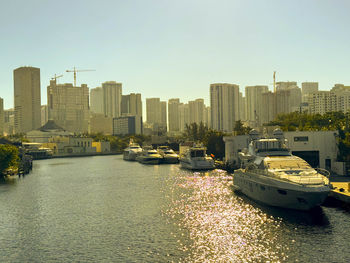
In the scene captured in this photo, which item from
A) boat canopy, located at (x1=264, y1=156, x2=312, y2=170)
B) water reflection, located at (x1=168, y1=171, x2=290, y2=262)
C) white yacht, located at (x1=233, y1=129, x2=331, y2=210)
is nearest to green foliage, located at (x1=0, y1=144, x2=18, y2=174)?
water reflection, located at (x1=168, y1=171, x2=290, y2=262)

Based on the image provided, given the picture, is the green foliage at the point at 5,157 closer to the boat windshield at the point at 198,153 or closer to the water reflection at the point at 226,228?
the boat windshield at the point at 198,153

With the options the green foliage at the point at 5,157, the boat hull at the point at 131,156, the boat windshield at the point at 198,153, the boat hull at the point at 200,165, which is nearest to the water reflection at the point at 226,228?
the boat hull at the point at 200,165

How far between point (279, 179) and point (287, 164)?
4775 mm

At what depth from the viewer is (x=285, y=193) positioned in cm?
4194

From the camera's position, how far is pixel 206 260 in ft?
94.8

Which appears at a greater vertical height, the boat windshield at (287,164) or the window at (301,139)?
the window at (301,139)

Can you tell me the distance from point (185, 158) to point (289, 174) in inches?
2371

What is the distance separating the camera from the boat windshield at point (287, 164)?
46875 mm

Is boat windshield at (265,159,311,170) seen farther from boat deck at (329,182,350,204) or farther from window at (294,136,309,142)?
window at (294,136,309,142)

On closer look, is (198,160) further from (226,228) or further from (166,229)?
(166,229)

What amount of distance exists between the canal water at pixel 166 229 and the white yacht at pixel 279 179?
143cm

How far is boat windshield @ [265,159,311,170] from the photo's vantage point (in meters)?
46.9

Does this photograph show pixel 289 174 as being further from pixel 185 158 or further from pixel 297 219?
pixel 185 158

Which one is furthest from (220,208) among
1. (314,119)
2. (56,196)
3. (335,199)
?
(314,119)
